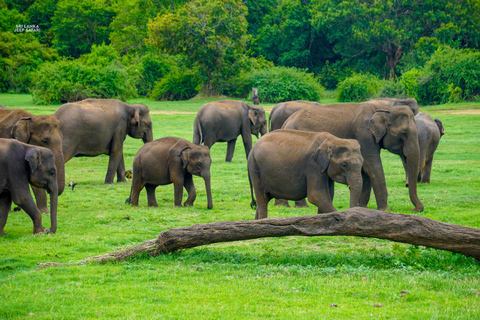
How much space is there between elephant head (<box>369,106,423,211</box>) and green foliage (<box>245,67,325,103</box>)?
31179 mm

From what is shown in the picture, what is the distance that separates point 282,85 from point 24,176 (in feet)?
116

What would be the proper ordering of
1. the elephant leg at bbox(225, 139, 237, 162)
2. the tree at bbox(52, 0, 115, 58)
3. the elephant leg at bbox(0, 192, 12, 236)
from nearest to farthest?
the elephant leg at bbox(0, 192, 12, 236) → the elephant leg at bbox(225, 139, 237, 162) → the tree at bbox(52, 0, 115, 58)

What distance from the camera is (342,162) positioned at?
9945 mm

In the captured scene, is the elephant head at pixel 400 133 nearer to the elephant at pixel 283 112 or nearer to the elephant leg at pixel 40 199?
the elephant leg at pixel 40 199

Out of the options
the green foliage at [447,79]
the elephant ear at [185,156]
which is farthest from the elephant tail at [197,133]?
the green foliage at [447,79]

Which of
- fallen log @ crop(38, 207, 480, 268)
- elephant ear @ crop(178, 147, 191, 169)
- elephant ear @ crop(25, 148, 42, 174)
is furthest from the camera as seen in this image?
elephant ear @ crop(178, 147, 191, 169)

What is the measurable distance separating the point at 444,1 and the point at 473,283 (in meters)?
47.6

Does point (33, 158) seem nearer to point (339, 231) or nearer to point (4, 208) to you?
point (4, 208)

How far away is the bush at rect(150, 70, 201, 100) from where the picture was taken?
49500 millimetres

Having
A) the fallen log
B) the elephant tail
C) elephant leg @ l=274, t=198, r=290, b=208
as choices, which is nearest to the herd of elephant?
elephant leg @ l=274, t=198, r=290, b=208

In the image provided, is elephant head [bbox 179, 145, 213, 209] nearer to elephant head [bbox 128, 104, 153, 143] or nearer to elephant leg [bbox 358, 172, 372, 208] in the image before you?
elephant leg [bbox 358, 172, 372, 208]

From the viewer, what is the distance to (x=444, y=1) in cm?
5059

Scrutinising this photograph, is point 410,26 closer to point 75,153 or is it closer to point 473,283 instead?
point 75,153

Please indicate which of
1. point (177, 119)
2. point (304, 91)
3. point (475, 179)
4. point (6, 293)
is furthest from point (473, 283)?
point (304, 91)
